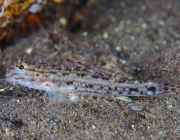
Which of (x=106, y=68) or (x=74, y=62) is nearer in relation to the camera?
(x=106, y=68)

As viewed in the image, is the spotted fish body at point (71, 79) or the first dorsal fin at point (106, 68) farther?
the first dorsal fin at point (106, 68)

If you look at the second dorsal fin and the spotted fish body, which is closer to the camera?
the spotted fish body

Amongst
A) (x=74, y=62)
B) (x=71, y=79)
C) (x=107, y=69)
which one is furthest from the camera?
(x=74, y=62)

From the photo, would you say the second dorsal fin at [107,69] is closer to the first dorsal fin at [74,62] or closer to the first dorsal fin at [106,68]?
the first dorsal fin at [106,68]

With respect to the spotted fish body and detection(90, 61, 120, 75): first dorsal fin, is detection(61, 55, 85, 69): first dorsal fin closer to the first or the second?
the spotted fish body

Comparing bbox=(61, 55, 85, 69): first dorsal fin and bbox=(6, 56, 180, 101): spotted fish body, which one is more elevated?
bbox=(61, 55, 85, 69): first dorsal fin

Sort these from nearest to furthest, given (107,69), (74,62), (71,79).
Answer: (71,79)
(107,69)
(74,62)

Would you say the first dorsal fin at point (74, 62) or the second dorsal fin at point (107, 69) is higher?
the first dorsal fin at point (74, 62)

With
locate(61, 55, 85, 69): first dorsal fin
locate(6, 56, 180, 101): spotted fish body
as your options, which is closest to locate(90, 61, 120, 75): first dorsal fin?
locate(6, 56, 180, 101): spotted fish body

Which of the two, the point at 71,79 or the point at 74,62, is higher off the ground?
the point at 74,62

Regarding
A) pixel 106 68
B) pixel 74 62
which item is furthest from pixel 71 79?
pixel 106 68

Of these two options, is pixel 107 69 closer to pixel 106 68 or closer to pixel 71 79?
pixel 106 68

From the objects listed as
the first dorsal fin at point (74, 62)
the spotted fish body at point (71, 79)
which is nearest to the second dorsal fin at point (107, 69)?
the spotted fish body at point (71, 79)
